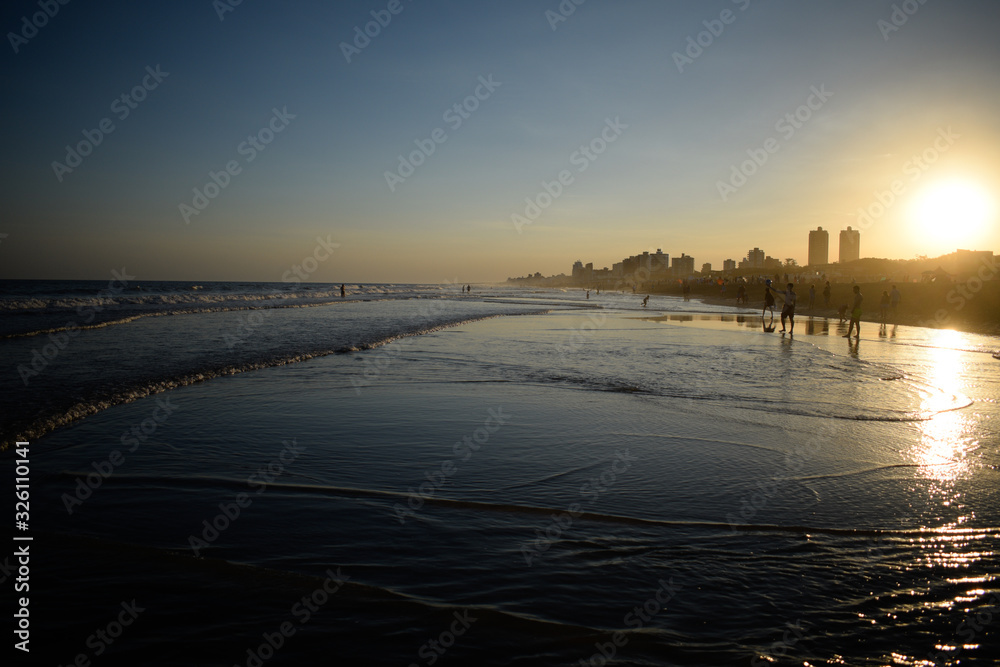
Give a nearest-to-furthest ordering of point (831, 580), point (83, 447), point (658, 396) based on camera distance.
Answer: point (831, 580)
point (83, 447)
point (658, 396)

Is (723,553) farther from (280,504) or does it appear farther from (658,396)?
(658,396)

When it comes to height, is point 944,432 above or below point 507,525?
above

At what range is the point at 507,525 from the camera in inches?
171

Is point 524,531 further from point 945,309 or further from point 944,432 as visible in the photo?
point 945,309

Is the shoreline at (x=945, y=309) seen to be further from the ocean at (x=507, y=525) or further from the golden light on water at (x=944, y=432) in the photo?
the ocean at (x=507, y=525)

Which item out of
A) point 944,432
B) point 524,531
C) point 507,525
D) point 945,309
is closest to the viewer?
point 524,531

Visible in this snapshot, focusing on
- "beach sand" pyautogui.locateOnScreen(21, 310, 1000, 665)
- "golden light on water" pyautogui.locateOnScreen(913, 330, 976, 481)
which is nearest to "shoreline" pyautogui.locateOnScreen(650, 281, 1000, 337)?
"golden light on water" pyautogui.locateOnScreen(913, 330, 976, 481)

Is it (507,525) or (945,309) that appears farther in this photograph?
(945,309)

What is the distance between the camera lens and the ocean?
2963mm

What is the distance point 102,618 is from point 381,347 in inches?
569

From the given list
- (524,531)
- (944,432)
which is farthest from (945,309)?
(524,531)

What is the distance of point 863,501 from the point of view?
486cm

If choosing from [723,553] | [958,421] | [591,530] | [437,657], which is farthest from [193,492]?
[958,421]

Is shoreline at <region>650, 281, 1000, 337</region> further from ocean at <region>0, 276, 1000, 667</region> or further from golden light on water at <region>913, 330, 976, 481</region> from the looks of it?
ocean at <region>0, 276, 1000, 667</region>
